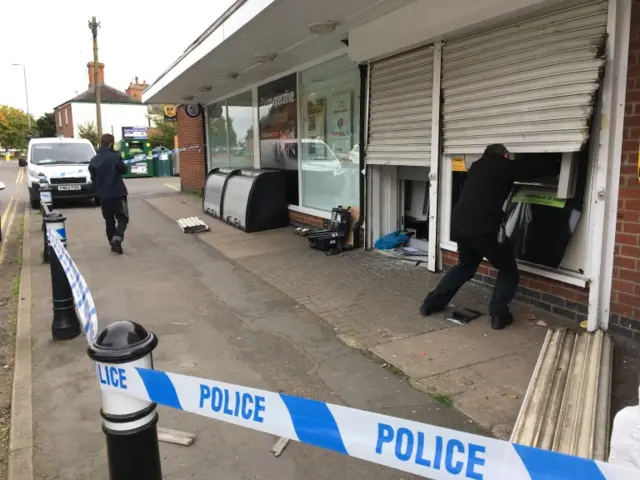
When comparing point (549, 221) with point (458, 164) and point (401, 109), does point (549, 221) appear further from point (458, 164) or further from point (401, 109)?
point (401, 109)

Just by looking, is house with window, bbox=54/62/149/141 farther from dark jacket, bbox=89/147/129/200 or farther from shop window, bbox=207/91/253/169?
dark jacket, bbox=89/147/129/200

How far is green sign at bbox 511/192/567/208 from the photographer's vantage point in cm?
471

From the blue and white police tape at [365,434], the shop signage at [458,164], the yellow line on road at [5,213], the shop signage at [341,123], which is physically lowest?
the yellow line on road at [5,213]

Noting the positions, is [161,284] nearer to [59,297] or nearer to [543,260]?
[59,297]

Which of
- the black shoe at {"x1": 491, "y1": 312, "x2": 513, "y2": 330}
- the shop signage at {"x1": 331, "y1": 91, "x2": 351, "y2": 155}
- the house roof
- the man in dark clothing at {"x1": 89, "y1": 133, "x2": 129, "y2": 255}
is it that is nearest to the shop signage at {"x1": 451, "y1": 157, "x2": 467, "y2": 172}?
the black shoe at {"x1": 491, "y1": 312, "x2": 513, "y2": 330}

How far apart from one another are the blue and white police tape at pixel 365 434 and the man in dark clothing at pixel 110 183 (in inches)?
266

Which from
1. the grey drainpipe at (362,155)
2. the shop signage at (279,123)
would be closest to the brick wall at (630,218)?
the grey drainpipe at (362,155)

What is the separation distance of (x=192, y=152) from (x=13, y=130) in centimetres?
5993

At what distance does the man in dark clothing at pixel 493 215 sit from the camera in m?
4.39

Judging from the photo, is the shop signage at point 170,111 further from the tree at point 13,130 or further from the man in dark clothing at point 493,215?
the tree at point 13,130

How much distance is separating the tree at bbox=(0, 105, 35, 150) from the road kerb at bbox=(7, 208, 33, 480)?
221 feet

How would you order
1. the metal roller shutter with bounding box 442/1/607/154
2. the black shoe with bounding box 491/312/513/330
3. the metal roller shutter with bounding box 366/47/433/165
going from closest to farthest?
the metal roller shutter with bounding box 442/1/607/154, the black shoe with bounding box 491/312/513/330, the metal roller shutter with bounding box 366/47/433/165

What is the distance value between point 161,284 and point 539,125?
4.57 meters

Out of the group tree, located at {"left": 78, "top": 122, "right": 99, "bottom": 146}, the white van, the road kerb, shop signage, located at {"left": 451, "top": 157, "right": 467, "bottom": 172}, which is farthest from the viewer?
tree, located at {"left": 78, "top": 122, "right": 99, "bottom": 146}
